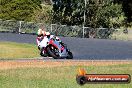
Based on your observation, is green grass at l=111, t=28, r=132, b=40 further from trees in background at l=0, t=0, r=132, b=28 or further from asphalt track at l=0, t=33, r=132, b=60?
asphalt track at l=0, t=33, r=132, b=60

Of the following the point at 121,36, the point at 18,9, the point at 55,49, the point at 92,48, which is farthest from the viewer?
the point at 18,9

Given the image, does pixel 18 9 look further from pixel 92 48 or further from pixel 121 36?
pixel 92 48

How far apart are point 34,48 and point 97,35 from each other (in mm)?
13564

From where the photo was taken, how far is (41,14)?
52.4 meters

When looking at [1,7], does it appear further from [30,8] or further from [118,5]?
[118,5]

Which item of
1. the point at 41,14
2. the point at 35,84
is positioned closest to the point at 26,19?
the point at 41,14

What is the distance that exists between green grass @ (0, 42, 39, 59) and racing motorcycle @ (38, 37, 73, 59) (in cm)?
181

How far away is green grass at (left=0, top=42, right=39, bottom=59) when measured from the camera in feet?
85.1

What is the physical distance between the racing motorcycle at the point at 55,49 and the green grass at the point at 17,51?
1.81m

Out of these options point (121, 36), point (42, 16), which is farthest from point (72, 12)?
point (121, 36)

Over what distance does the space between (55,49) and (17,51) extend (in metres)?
4.77

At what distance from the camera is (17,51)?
28375 millimetres

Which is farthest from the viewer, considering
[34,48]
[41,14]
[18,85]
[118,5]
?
[41,14]

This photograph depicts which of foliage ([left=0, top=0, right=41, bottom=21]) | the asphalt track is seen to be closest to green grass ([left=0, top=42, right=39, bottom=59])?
the asphalt track
